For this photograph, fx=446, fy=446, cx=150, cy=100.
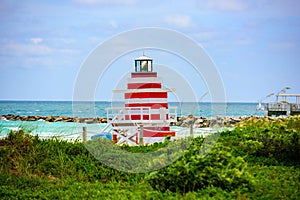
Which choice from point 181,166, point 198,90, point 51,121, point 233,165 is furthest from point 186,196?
point 51,121

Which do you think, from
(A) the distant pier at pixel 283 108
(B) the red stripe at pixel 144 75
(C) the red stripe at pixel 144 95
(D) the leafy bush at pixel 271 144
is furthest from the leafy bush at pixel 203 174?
(A) the distant pier at pixel 283 108

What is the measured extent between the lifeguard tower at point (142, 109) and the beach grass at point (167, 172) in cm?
382

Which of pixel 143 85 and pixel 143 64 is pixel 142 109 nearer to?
pixel 143 85

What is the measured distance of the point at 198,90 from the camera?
1326cm

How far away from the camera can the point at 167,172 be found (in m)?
6.42

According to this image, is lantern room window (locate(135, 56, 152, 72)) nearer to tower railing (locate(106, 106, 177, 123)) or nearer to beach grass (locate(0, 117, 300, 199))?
tower railing (locate(106, 106, 177, 123))

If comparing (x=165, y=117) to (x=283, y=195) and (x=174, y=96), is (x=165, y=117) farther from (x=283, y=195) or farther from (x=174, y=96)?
(x=283, y=195)

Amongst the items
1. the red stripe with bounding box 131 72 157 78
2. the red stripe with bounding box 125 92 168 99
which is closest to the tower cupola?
the red stripe with bounding box 131 72 157 78

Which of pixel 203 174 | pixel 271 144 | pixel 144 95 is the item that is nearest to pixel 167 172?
pixel 203 174

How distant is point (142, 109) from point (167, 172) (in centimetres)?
768

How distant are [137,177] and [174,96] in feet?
21.6

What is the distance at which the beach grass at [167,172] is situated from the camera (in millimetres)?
6152

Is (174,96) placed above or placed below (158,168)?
above

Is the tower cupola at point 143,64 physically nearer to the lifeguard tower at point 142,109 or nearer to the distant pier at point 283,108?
the lifeguard tower at point 142,109
